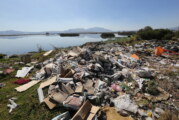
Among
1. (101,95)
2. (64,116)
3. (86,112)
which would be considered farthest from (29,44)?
(86,112)

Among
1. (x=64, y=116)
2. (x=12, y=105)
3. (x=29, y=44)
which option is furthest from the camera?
(x=29, y=44)

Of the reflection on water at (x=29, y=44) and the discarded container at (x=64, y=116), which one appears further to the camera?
the reflection on water at (x=29, y=44)

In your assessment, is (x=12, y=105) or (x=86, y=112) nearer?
(x=86, y=112)

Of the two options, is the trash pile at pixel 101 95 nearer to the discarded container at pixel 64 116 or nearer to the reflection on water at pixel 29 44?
the discarded container at pixel 64 116

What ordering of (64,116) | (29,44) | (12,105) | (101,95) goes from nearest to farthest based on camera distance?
→ (64,116) → (12,105) → (101,95) → (29,44)

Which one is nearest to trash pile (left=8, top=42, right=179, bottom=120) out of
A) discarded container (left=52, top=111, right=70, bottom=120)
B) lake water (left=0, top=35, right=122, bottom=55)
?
discarded container (left=52, top=111, right=70, bottom=120)

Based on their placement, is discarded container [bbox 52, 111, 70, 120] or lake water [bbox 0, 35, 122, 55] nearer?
discarded container [bbox 52, 111, 70, 120]

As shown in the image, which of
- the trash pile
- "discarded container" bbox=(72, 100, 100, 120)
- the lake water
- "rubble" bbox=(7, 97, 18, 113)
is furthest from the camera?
the lake water

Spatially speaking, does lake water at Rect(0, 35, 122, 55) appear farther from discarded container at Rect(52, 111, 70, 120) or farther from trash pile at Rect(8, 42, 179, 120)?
discarded container at Rect(52, 111, 70, 120)

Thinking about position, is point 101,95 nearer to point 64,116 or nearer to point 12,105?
point 64,116

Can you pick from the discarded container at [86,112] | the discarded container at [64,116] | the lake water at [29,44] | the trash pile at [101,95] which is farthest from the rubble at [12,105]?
the lake water at [29,44]

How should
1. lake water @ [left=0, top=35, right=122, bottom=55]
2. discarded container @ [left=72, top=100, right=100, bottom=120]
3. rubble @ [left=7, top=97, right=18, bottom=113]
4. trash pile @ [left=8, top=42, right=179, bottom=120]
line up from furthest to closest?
lake water @ [left=0, top=35, right=122, bottom=55]
rubble @ [left=7, top=97, right=18, bottom=113]
trash pile @ [left=8, top=42, right=179, bottom=120]
discarded container @ [left=72, top=100, right=100, bottom=120]

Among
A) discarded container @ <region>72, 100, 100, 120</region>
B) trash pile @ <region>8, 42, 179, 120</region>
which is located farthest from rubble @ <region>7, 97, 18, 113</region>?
discarded container @ <region>72, 100, 100, 120</region>

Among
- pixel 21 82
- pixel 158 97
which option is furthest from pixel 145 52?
pixel 21 82
